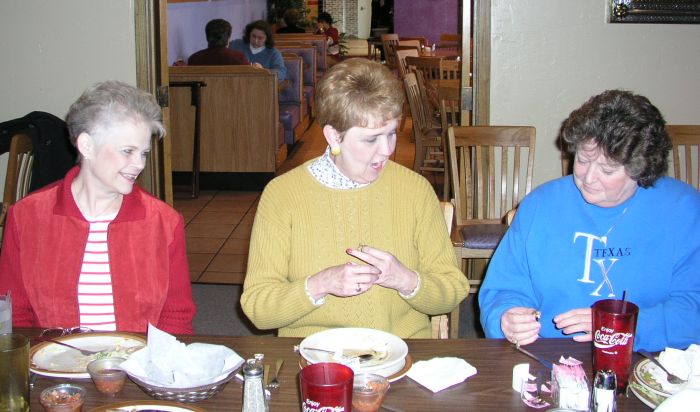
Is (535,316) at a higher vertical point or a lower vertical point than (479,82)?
lower

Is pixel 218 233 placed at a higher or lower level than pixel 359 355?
lower

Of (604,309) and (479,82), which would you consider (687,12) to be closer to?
(479,82)

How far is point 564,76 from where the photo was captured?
3.91m

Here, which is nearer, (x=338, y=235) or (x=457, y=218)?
(x=338, y=235)

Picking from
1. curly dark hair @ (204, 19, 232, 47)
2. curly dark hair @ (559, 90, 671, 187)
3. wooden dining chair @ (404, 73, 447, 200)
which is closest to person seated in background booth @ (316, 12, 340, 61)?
curly dark hair @ (204, 19, 232, 47)

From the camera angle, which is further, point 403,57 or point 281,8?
point 281,8

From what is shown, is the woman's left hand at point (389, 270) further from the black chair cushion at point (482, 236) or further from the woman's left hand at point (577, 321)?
the black chair cushion at point (482, 236)

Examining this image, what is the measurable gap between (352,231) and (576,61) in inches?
93.4

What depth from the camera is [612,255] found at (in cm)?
185

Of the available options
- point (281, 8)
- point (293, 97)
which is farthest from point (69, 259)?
point (281, 8)

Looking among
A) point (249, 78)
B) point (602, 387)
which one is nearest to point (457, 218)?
point (602, 387)

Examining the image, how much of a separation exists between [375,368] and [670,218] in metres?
0.87

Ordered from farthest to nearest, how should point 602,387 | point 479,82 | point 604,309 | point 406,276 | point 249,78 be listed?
point 249,78, point 479,82, point 406,276, point 604,309, point 602,387

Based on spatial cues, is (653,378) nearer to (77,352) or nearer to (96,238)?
(77,352)
